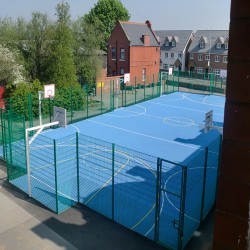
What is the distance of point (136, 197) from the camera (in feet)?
37.5

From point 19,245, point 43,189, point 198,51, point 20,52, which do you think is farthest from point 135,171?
point 198,51

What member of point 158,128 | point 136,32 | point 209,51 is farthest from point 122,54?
point 158,128

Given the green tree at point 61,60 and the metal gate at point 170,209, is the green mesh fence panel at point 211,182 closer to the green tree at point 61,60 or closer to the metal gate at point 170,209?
the metal gate at point 170,209

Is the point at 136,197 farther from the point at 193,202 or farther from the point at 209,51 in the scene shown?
the point at 209,51

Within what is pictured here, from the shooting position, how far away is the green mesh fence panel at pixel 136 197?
32.9 feet

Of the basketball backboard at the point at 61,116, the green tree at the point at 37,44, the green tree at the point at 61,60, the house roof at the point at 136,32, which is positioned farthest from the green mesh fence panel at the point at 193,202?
the house roof at the point at 136,32

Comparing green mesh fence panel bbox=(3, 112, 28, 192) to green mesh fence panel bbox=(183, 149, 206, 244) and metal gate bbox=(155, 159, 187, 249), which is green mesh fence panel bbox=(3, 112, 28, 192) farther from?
Result: green mesh fence panel bbox=(183, 149, 206, 244)

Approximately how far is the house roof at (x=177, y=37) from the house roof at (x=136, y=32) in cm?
1421

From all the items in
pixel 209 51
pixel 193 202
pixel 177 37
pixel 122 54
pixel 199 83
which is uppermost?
pixel 177 37

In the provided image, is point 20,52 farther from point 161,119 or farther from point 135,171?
point 135,171

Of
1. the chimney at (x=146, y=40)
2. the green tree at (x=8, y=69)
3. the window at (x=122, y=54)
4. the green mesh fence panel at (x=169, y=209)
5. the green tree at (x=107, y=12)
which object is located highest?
the green tree at (x=107, y=12)

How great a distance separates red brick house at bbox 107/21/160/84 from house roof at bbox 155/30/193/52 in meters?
14.4

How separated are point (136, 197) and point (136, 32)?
34.0 metres

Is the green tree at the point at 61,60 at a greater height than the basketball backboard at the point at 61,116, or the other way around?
the green tree at the point at 61,60
